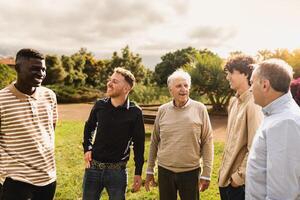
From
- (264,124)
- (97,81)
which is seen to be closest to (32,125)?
(264,124)

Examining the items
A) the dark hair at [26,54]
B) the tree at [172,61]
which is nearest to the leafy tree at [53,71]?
the tree at [172,61]

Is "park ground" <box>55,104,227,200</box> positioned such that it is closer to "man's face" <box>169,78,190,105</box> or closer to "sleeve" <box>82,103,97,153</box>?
"sleeve" <box>82,103,97,153</box>

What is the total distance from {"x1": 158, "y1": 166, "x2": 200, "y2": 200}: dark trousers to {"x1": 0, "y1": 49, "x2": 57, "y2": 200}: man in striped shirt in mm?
1311

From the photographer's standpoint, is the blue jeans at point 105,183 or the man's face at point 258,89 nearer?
the man's face at point 258,89

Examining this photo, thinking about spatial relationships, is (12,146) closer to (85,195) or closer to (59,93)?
(85,195)

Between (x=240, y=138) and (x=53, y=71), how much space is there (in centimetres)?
3317

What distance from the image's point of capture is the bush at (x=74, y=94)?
31.0 meters

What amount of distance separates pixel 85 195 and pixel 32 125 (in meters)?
1.16

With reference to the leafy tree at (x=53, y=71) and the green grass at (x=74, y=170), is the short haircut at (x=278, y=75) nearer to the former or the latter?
the green grass at (x=74, y=170)

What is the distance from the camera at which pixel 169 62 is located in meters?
65.1

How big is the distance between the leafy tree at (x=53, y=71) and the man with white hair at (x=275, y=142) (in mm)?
33532

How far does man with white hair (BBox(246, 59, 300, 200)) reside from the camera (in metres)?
2.20

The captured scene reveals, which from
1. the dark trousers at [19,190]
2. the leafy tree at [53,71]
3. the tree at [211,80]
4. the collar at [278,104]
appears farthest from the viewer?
the leafy tree at [53,71]

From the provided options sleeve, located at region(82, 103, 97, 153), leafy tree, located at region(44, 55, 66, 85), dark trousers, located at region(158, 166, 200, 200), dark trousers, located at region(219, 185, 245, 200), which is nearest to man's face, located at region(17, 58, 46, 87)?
sleeve, located at region(82, 103, 97, 153)
